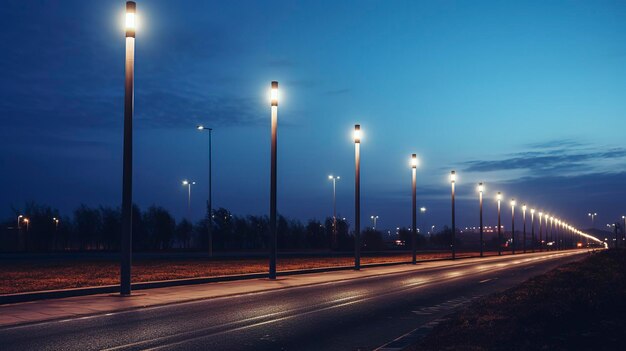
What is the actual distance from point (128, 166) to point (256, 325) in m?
8.02

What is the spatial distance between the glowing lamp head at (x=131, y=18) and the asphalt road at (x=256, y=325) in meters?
8.00

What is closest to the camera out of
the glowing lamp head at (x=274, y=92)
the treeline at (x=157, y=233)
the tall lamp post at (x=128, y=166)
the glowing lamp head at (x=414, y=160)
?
the tall lamp post at (x=128, y=166)

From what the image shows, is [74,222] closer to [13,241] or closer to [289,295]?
Answer: [13,241]

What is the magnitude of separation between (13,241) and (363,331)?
237 ft

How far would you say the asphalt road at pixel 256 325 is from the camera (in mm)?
11523

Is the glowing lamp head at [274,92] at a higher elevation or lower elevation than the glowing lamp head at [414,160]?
higher

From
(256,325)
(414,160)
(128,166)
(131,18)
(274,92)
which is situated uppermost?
(131,18)

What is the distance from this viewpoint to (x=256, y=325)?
1379cm

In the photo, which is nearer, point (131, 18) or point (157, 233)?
point (131, 18)

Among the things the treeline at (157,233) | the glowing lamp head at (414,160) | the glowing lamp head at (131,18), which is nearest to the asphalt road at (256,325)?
the glowing lamp head at (131,18)

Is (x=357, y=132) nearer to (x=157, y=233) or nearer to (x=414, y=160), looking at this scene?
(x=414, y=160)

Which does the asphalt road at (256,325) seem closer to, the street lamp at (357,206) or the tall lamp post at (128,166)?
the tall lamp post at (128,166)

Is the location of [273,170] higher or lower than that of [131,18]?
lower

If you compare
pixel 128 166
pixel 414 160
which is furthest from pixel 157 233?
pixel 128 166
